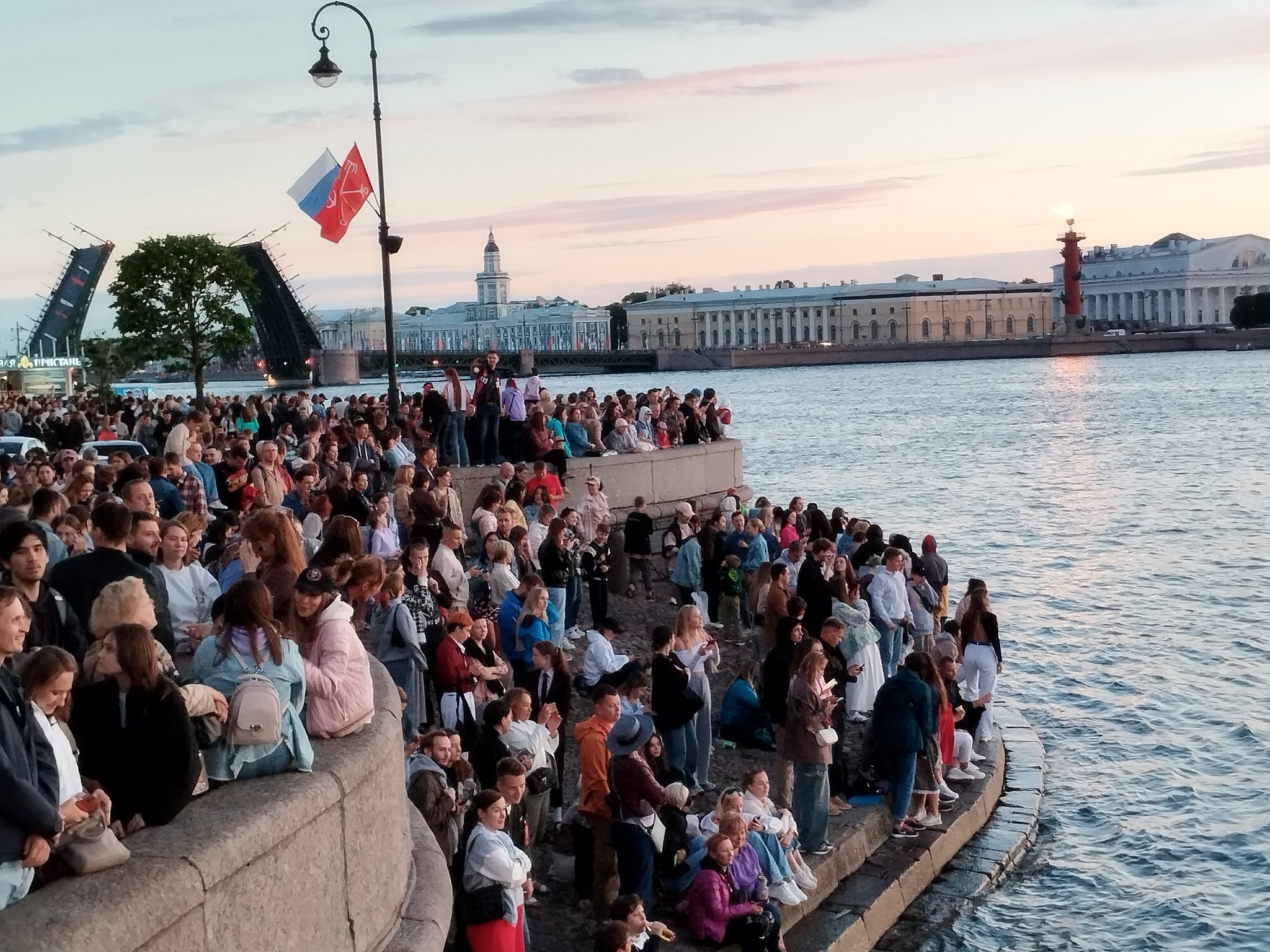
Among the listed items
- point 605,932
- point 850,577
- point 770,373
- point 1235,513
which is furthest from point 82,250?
point 770,373

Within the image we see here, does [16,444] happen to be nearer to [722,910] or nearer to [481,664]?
[481,664]

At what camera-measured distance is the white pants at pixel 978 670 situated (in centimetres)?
1120

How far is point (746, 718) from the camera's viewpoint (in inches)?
389

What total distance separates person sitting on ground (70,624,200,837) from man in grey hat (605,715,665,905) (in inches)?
135

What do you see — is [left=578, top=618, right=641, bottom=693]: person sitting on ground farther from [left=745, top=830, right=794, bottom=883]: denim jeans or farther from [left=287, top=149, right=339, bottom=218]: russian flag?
[left=287, top=149, right=339, bottom=218]: russian flag

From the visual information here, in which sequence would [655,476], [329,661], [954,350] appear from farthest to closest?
[954,350], [655,476], [329,661]

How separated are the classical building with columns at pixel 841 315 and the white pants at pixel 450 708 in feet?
466

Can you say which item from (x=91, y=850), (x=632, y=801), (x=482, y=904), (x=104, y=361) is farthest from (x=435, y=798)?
(x=104, y=361)

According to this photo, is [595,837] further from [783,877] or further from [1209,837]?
[1209,837]

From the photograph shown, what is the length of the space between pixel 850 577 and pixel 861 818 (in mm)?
2317

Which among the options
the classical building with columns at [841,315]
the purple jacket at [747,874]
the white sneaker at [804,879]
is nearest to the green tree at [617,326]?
the classical building with columns at [841,315]

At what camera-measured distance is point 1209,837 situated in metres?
11.7

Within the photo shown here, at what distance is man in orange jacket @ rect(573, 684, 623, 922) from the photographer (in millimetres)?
6977

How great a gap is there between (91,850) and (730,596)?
1050 cm
